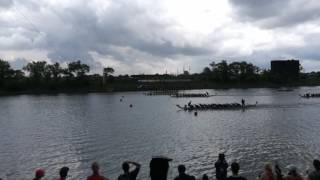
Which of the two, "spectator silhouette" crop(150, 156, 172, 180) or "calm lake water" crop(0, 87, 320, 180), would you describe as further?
"calm lake water" crop(0, 87, 320, 180)

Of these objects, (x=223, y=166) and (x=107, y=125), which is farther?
(x=107, y=125)

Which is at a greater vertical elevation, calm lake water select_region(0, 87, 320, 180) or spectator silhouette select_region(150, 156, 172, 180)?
spectator silhouette select_region(150, 156, 172, 180)

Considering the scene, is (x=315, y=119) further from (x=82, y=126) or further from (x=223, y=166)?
(x=223, y=166)

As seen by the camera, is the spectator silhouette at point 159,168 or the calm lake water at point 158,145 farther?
the calm lake water at point 158,145

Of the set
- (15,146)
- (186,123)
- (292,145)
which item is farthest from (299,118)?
(15,146)

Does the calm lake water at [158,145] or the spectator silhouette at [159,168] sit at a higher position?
the spectator silhouette at [159,168]

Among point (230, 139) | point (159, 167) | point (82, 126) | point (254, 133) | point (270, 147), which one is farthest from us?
point (82, 126)

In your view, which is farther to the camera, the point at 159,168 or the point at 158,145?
the point at 158,145

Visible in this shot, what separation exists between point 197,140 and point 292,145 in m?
12.3

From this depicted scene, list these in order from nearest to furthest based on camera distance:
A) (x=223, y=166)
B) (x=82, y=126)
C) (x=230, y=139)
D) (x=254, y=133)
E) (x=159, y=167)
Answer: (x=159, y=167), (x=223, y=166), (x=230, y=139), (x=254, y=133), (x=82, y=126)

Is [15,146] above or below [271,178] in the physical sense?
below

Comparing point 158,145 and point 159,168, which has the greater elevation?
point 159,168

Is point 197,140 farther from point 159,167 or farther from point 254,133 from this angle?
point 159,167

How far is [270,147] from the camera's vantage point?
5378 cm
